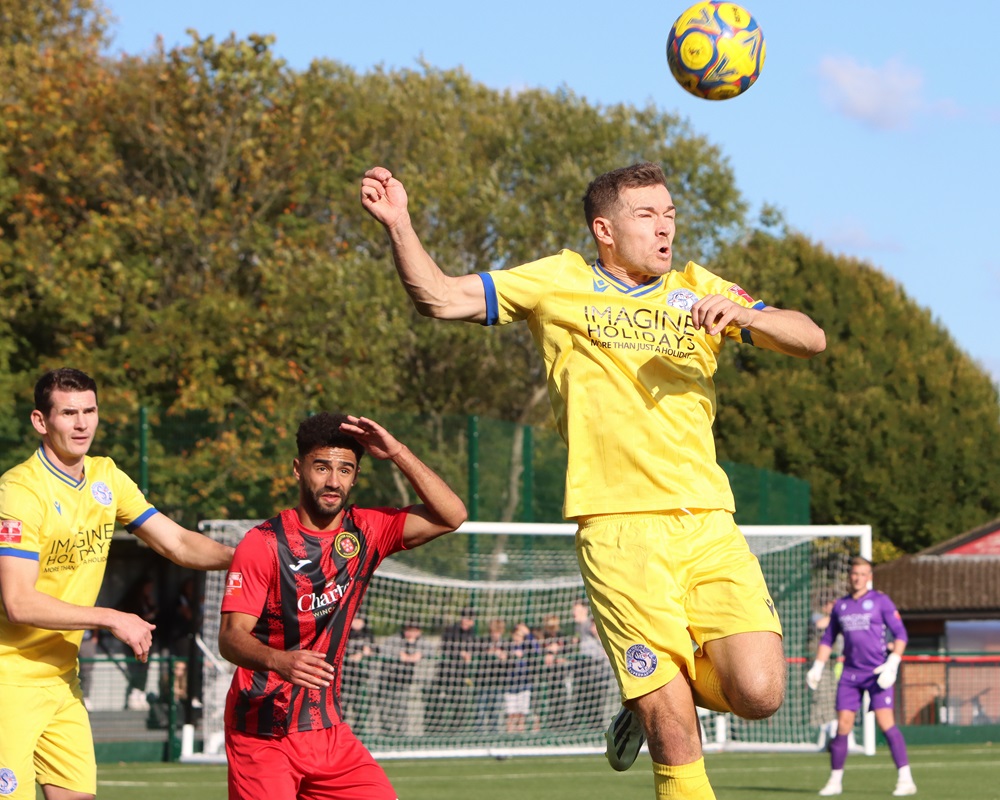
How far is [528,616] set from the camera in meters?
17.6

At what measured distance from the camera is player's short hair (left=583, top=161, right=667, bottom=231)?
5414 millimetres

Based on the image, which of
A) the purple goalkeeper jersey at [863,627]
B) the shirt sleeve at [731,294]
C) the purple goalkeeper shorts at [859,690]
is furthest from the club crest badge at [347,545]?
the purple goalkeeper jersey at [863,627]

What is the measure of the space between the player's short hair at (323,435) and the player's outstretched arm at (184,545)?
799mm

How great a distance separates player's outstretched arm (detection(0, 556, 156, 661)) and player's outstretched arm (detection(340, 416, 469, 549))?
105 cm

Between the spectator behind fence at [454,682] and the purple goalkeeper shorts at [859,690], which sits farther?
the spectator behind fence at [454,682]

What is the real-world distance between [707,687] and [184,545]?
2.41m

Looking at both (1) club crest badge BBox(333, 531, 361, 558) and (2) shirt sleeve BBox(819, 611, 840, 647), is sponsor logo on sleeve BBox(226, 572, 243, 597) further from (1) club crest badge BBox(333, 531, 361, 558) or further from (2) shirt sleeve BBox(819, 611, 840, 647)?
(2) shirt sleeve BBox(819, 611, 840, 647)

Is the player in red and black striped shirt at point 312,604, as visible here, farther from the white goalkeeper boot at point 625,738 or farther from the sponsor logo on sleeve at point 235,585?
the white goalkeeper boot at point 625,738

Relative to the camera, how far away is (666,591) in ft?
16.6

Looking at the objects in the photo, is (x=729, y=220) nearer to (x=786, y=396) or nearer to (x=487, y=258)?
(x=487, y=258)

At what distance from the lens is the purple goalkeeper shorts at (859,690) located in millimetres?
13641

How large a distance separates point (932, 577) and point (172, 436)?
23.3 metres

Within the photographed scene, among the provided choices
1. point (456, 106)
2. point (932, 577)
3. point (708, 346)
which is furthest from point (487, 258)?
point (708, 346)

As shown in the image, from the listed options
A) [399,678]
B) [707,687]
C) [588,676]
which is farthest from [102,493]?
[588,676]
